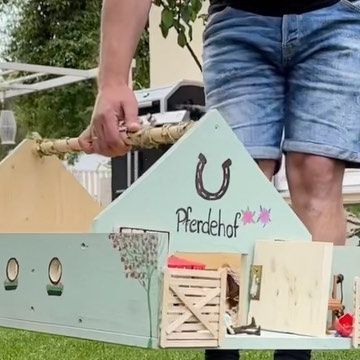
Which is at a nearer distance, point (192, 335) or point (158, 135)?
point (192, 335)

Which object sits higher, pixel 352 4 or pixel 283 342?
pixel 352 4

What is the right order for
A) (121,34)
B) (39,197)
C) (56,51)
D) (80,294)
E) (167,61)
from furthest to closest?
(56,51), (167,61), (39,197), (121,34), (80,294)

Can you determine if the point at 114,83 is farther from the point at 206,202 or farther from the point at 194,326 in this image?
the point at 194,326

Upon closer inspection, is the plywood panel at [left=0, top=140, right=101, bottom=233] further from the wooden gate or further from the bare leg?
the wooden gate

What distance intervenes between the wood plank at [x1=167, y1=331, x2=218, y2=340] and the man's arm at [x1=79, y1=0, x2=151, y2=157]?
1.05ft

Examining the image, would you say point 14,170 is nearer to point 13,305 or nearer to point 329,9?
point 13,305

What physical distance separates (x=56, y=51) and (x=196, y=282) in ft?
35.9

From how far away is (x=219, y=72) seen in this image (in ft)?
4.34

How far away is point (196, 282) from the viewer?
96 cm

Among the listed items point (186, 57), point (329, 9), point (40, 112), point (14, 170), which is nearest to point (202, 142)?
point (329, 9)

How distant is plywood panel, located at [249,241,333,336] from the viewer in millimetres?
1056

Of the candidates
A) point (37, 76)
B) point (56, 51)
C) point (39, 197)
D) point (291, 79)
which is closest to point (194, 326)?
point (291, 79)

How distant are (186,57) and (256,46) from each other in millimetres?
5101

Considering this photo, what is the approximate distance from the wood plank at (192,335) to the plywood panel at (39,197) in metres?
0.80
